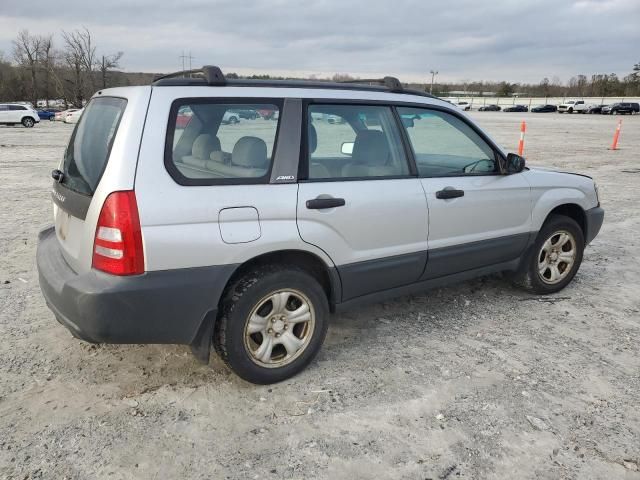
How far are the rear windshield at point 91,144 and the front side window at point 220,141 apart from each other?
0.34 m

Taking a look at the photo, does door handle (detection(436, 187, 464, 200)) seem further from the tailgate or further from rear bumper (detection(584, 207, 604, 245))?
the tailgate

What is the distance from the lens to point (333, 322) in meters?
4.04

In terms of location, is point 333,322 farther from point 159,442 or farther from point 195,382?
point 159,442

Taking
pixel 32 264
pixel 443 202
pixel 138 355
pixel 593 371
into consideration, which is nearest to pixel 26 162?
pixel 32 264

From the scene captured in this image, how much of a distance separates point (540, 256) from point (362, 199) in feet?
7.16

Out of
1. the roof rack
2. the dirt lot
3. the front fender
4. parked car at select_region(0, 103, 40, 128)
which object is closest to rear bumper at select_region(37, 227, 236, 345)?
the dirt lot

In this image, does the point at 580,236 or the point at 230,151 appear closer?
the point at 230,151

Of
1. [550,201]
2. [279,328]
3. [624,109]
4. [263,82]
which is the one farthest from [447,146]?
[624,109]

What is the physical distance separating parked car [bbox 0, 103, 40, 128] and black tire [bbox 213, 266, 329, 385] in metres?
37.0

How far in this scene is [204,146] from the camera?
299cm

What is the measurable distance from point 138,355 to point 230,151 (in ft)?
5.05

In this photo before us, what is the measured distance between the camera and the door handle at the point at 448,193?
11.8ft

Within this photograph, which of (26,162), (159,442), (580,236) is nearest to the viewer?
(159,442)

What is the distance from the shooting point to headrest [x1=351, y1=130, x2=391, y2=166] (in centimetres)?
341
